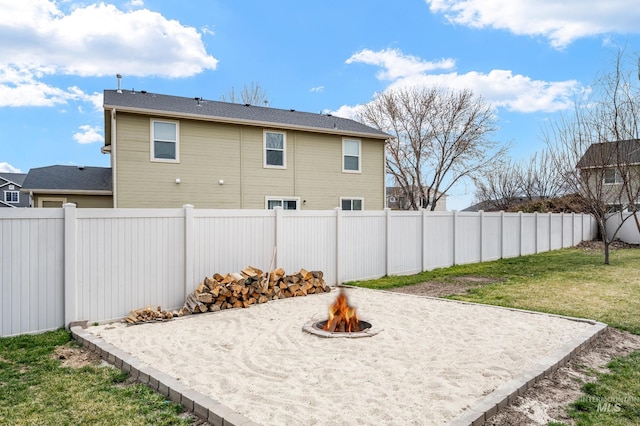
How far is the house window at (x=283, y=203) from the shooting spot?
49.9 ft

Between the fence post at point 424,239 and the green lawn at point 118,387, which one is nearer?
the green lawn at point 118,387

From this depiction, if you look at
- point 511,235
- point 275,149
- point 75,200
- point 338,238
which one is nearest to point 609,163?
point 511,235

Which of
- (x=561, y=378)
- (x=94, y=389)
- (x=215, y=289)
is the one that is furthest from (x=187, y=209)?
(x=561, y=378)

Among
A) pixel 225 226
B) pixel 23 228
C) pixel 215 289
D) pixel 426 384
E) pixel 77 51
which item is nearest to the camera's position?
pixel 426 384

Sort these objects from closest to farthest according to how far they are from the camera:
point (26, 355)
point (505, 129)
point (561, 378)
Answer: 1. point (561, 378)
2. point (26, 355)
3. point (505, 129)

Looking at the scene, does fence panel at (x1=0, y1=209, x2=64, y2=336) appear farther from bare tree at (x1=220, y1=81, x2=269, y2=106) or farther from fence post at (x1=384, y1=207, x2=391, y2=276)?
bare tree at (x1=220, y1=81, x2=269, y2=106)

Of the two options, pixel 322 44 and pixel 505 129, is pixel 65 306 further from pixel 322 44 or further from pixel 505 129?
pixel 505 129

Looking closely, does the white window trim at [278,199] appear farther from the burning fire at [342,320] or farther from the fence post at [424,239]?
the burning fire at [342,320]

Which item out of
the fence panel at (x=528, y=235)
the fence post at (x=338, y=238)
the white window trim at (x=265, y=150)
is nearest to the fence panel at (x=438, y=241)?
the fence post at (x=338, y=238)

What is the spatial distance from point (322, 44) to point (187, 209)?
10.4 meters

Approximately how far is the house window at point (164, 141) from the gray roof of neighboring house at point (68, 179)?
3884 millimetres

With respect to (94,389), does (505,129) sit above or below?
above

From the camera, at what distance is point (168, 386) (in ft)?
11.9

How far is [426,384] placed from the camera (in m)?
3.71
